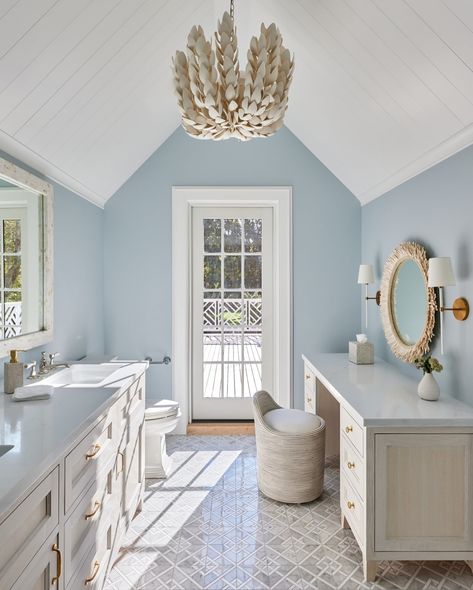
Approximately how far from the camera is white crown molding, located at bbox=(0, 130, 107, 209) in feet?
6.81

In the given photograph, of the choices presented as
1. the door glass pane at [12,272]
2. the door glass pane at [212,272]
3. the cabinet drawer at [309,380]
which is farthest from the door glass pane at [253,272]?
the door glass pane at [12,272]

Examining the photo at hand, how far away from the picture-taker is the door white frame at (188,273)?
12.1 ft

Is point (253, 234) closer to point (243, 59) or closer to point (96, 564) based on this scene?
point (243, 59)

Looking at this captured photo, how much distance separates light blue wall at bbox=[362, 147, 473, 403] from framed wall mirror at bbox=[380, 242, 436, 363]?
0.08 metres

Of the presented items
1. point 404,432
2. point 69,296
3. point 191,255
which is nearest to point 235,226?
point 191,255

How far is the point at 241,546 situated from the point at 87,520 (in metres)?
0.96

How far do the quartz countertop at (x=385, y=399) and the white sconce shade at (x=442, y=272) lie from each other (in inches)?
23.6

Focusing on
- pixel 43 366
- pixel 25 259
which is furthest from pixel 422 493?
pixel 25 259

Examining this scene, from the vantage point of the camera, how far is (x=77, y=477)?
150 cm

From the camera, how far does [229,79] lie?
1508mm

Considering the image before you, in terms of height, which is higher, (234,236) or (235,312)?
(234,236)

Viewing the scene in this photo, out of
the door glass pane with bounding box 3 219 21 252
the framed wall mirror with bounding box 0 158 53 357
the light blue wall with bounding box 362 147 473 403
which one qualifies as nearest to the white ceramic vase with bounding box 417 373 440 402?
the light blue wall with bounding box 362 147 473 403

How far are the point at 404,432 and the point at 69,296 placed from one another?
2.28 meters

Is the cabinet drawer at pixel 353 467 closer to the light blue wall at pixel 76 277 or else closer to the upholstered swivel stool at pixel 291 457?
the upholstered swivel stool at pixel 291 457
